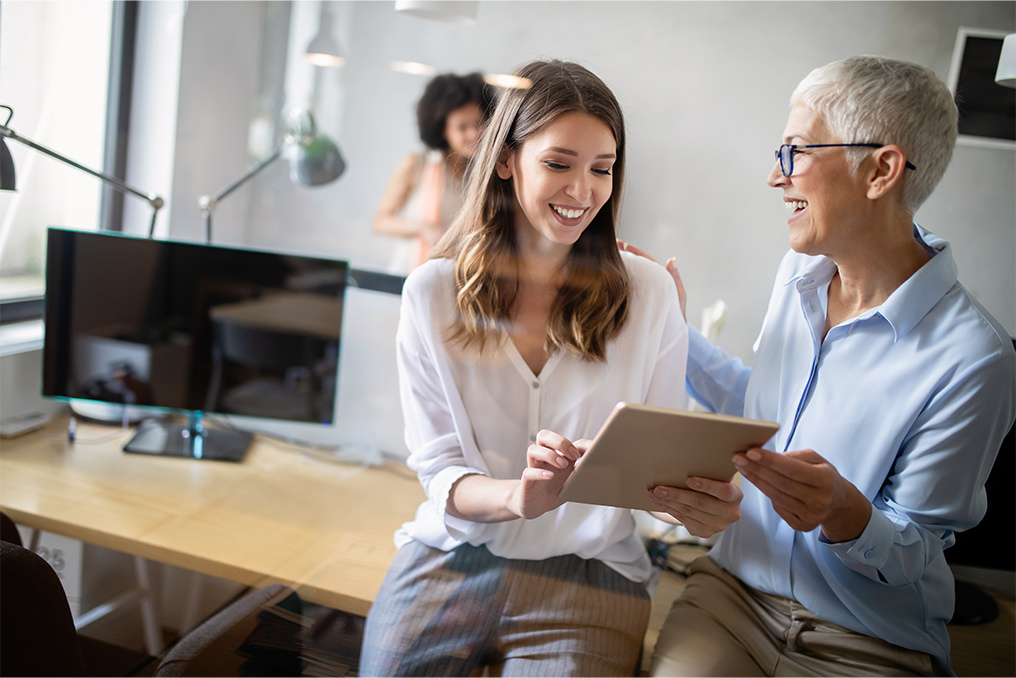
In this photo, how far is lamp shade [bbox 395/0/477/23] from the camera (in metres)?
0.95

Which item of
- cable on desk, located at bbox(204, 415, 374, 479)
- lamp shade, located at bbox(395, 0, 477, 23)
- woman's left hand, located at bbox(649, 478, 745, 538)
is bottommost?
cable on desk, located at bbox(204, 415, 374, 479)

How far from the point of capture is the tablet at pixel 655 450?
2.13 feet

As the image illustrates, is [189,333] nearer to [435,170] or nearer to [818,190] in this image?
[435,170]

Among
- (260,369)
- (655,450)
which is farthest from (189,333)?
(655,450)

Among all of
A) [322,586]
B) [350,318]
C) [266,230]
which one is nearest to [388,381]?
[350,318]

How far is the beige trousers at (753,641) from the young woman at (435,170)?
614 millimetres

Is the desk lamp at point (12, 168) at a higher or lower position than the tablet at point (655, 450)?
higher

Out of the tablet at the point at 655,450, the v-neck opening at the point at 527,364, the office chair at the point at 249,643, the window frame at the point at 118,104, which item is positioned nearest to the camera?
the tablet at the point at 655,450

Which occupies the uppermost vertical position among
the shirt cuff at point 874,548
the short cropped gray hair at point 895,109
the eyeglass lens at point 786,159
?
the short cropped gray hair at point 895,109

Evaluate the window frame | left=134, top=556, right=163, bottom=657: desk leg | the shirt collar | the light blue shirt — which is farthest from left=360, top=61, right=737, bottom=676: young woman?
the window frame

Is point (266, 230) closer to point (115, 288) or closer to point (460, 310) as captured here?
point (115, 288)

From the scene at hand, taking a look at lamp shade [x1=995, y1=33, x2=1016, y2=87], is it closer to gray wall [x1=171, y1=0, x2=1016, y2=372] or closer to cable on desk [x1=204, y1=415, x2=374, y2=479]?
gray wall [x1=171, y1=0, x2=1016, y2=372]

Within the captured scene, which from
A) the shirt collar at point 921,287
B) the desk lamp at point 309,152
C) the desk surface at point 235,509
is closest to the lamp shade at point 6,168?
the desk lamp at point 309,152

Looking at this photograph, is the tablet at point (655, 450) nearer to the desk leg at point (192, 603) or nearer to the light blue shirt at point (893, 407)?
the light blue shirt at point (893, 407)
